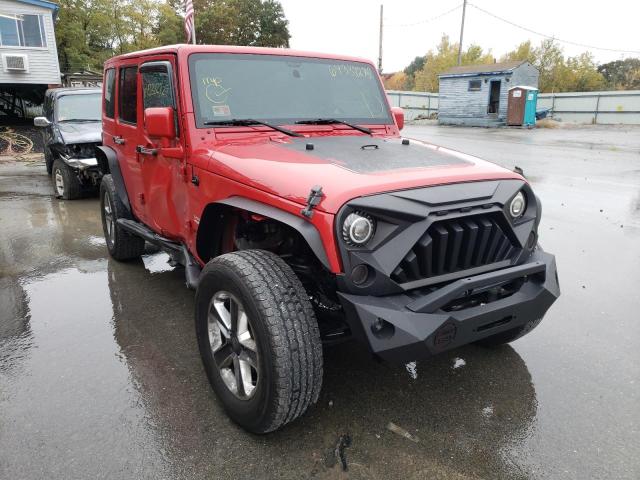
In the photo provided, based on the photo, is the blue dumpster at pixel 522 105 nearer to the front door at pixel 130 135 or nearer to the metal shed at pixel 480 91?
the metal shed at pixel 480 91

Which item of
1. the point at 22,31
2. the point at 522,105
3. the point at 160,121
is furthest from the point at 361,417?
the point at 522,105

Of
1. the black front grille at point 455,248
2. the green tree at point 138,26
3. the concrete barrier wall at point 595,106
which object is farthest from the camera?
the green tree at point 138,26

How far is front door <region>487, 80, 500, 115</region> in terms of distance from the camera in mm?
28672

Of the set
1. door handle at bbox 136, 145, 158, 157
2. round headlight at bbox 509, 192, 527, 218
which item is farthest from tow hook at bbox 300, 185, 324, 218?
door handle at bbox 136, 145, 158, 157

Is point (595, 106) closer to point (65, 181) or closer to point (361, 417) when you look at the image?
point (65, 181)

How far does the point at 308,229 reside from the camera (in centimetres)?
231

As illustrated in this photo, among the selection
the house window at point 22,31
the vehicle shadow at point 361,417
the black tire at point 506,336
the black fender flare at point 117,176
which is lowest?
the vehicle shadow at point 361,417

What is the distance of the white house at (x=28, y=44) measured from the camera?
65.7ft

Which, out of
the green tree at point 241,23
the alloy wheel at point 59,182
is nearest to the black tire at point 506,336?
the alloy wheel at point 59,182

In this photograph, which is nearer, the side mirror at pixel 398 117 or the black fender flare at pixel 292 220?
the black fender flare at pixel 292 220

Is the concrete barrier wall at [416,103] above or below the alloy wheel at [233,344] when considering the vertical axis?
above

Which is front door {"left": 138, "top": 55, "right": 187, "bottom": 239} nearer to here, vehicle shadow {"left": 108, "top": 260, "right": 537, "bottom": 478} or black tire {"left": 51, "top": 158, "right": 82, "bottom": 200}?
vehicle shadow {"left": 108, "top": 260, "right": 537, "bottom": 478}

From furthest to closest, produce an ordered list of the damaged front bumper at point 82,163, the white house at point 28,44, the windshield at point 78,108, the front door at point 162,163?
the white house at point 28,44
the windshield at point 78,108
the damaged front bumper at point 82,163
the front door at point 162,163

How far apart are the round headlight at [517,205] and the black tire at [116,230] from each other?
11.9 feet
